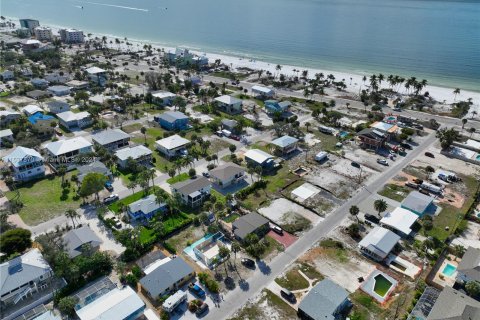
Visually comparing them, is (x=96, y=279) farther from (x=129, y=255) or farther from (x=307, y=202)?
(x=307, y=202)

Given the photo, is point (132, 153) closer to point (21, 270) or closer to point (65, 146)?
point (65, 146)

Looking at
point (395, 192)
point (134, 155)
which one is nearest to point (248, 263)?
point (395, 192)

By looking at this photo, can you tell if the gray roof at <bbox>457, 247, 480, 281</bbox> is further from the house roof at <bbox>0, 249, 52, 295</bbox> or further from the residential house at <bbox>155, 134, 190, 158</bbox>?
the residential house at <bbox>155, 134, 190, 158</bbox>

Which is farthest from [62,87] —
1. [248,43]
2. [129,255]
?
[248,43]

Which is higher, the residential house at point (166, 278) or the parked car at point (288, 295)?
the parked car at point (288, 295)

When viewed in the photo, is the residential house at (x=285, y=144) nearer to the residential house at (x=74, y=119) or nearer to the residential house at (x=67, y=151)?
the residential house at (x=67, y=151)

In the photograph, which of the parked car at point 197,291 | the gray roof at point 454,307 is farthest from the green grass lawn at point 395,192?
the parked car at point 197,291

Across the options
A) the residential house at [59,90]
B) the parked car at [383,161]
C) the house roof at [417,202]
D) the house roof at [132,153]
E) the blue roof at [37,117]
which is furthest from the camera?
the residential house at [59,90]
